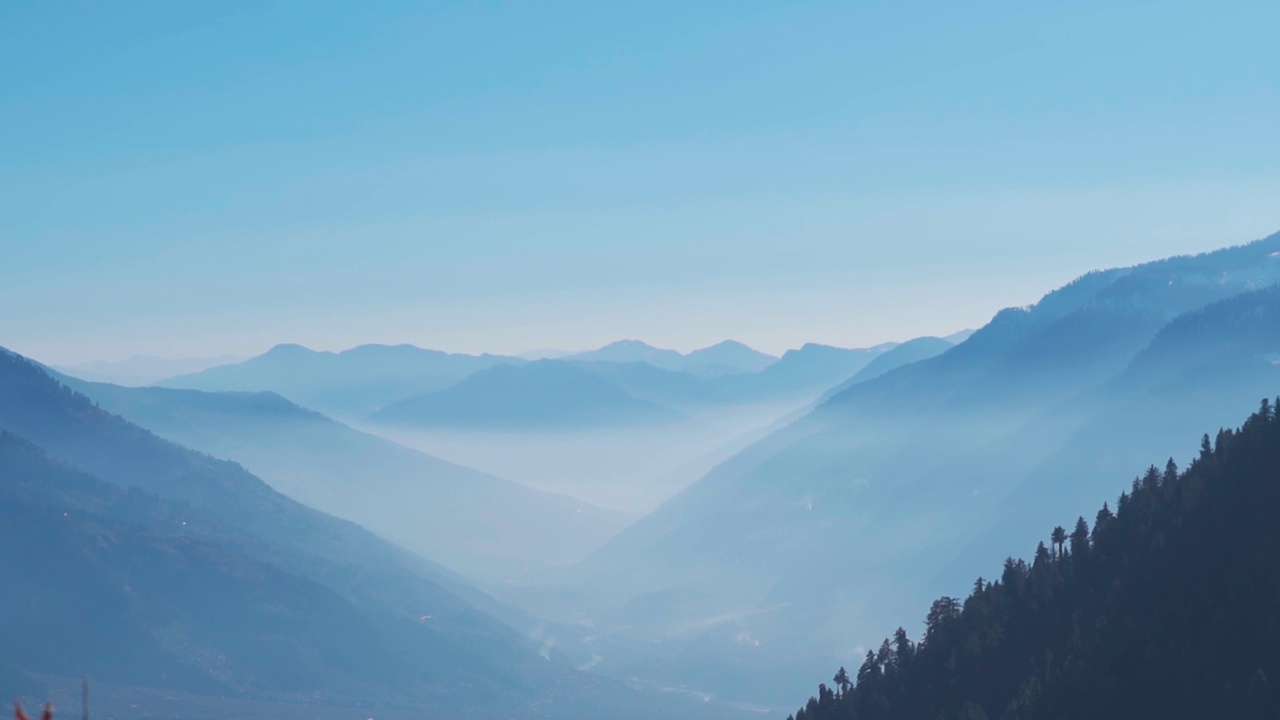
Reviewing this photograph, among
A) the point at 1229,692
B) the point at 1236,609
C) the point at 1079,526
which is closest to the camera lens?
the point at 1229,692

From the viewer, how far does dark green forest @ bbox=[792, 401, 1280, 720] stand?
79.5m

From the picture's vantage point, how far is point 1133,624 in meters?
87.7

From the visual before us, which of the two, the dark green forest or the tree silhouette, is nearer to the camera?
the dark green forest

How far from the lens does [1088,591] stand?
103m

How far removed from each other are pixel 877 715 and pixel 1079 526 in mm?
26988

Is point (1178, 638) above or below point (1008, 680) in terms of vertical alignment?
above

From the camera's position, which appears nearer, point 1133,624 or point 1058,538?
point 1133,624

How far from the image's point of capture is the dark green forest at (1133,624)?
261 ft

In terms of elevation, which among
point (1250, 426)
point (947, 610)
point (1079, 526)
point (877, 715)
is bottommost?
point (877, 715)

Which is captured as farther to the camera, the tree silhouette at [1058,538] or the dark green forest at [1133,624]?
the tree silhouette at [1058,538]

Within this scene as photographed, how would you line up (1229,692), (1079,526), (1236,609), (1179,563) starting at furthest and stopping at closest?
(1079,526) → (1179,563) → (1236,609) → (1229,692)

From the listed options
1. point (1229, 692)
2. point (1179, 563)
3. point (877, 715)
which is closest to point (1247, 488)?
point (1179, 563)

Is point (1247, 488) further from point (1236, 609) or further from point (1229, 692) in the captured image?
point (1229, 692)

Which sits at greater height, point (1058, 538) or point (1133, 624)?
point (1058, 538)
